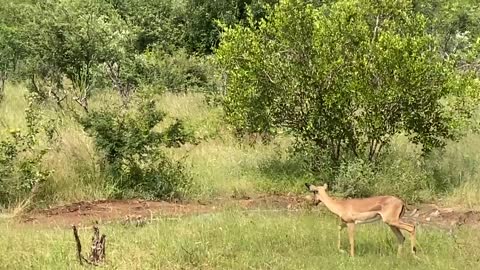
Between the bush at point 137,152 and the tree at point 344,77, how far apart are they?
5.81ft

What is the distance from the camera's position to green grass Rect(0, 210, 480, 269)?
8.19 m

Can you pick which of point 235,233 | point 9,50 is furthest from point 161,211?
point 9,50

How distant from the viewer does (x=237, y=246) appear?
888 centimetres

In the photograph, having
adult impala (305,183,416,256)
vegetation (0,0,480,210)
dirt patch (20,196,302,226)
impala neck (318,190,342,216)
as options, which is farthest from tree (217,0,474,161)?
adult impala (305,183,416,256)

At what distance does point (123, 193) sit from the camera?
40.9 ft

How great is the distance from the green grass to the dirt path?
31.8 inches

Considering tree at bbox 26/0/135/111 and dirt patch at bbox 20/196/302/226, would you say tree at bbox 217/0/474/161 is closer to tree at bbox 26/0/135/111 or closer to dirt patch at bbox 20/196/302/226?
dirt patch at bbox 20/196/302/226

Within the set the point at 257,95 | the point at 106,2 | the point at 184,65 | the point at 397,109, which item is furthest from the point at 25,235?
the point at 106,2

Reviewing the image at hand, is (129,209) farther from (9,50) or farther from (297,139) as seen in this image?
(9,50)

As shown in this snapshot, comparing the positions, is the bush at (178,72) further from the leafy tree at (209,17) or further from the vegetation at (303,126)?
the vegetation at (303,126)

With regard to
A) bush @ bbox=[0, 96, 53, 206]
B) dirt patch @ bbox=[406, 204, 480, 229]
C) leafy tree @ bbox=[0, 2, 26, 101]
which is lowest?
dirt patch @ bbox=[406, 204, 480, 229]

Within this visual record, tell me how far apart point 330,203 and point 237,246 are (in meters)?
1.34

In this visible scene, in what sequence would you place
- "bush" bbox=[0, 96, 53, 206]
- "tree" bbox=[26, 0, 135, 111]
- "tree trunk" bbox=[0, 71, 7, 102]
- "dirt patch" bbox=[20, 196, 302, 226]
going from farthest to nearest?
1. "tree trunk" bbox=[0, 71, 7, 102]
2. "tree" bbox=[26, 0, 135, 111]
3. "bush" bbox=[0, 96, 53, 206]
4. "dirt patch" bbox=[20, 196, 302, 226]

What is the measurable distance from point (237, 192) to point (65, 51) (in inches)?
356
